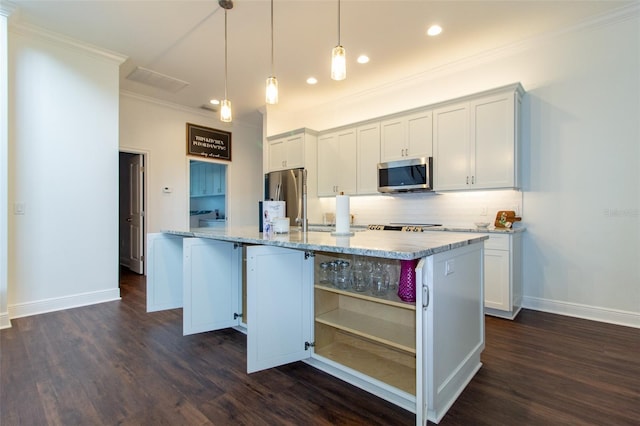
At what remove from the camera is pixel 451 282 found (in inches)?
63.2

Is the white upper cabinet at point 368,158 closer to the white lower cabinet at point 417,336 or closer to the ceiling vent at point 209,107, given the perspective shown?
the white lower cabinet at point 417,336

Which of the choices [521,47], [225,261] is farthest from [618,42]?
[225,261]

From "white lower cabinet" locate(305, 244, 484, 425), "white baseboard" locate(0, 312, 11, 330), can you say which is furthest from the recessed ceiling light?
"white baseboard" locate(0, 312, 11, 330)

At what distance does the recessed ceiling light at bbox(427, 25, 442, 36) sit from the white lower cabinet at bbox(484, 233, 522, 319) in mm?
2178

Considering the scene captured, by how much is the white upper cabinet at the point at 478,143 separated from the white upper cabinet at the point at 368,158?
85cm

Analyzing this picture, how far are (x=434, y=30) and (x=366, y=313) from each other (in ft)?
9.58

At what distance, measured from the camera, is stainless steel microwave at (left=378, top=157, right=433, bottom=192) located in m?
3.74

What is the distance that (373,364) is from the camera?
198 cm

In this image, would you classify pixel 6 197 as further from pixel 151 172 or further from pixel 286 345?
pixel 286 345

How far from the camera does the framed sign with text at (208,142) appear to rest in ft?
18.5

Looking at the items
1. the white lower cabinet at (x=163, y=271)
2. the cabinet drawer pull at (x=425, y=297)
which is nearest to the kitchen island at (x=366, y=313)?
the cabinet drawer pull at (x=425, y=297)

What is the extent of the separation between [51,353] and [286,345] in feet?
6.01

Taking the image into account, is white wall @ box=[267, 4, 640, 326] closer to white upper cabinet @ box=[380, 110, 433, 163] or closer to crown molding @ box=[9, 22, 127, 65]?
white upper cabinet @ box=[380, 110, 433, 163]

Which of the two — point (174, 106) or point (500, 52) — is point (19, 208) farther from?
point (500, 52)
